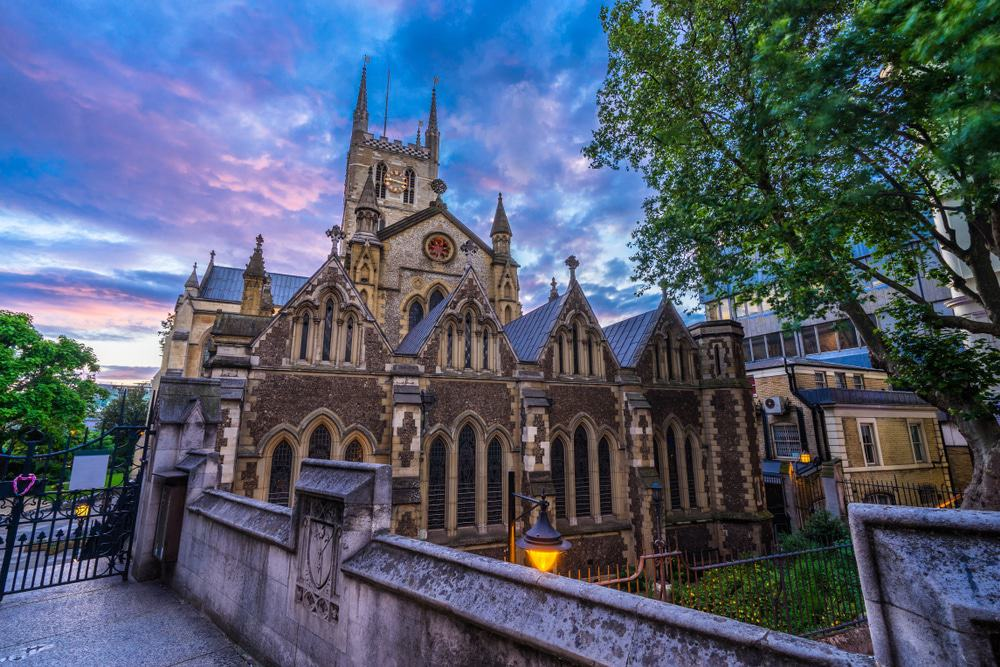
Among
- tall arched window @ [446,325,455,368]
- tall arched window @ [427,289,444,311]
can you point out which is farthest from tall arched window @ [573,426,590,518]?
tall arched window @ [427,289,444,311]

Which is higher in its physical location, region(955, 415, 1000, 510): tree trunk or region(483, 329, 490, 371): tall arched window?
region(483, 329, 490, 371): tall arched window

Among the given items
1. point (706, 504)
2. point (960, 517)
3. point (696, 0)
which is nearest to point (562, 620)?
point (960, 517)

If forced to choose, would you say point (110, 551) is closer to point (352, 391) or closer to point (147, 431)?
point (147, 431)

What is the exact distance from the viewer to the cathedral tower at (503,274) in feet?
81.6

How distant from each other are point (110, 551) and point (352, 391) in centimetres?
601

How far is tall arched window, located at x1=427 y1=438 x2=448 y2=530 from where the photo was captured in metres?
12.8

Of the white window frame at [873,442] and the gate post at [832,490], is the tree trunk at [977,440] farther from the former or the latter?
the white window frame at [873,442]

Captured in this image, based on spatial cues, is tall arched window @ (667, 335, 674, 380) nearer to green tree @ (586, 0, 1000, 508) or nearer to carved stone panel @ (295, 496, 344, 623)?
green tree @ (586, 0, 1000, 508)

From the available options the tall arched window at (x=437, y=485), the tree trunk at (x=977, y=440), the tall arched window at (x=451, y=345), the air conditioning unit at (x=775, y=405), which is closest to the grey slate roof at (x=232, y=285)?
the tall arched window at (x=451, y=345)

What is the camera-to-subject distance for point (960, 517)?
5.62 ft

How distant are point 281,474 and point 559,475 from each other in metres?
8.51

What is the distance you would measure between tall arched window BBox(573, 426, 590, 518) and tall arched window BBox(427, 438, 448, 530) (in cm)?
449

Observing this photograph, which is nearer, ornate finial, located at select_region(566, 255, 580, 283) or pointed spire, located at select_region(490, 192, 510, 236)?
ornate finial, located at select_region(566, 255, 580, 283)

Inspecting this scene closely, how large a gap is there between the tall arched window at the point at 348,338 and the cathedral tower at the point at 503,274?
11.9 metres
